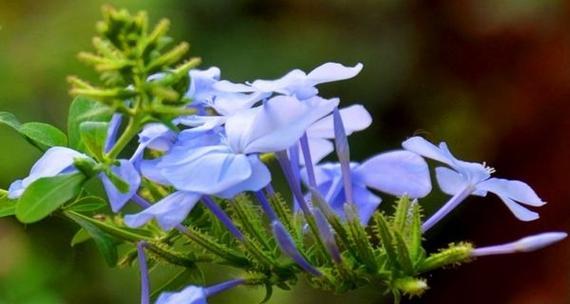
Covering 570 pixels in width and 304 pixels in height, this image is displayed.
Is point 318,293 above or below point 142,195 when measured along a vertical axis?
below

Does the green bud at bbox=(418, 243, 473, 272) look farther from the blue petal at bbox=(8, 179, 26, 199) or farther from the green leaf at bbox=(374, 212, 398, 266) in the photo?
the blue petal at bbox=(8, 179, 26, 199)

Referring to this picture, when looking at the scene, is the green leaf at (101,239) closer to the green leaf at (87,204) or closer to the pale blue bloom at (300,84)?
the green leaf at (87,204)

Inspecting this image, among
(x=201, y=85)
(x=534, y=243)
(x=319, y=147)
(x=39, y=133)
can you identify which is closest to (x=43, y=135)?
(x=39, y=133)

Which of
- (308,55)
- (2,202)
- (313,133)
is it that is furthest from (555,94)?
(2,202)

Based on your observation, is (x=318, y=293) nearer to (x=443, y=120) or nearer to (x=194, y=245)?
(x=443, y=120)

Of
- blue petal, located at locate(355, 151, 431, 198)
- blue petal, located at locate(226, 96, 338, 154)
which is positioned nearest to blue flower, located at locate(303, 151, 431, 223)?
blue petal, located at locate(355, 151, 431, 198)

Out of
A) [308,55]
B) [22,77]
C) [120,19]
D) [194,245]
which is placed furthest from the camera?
[308,55]

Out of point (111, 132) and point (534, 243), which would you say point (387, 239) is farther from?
point (111, 132)
